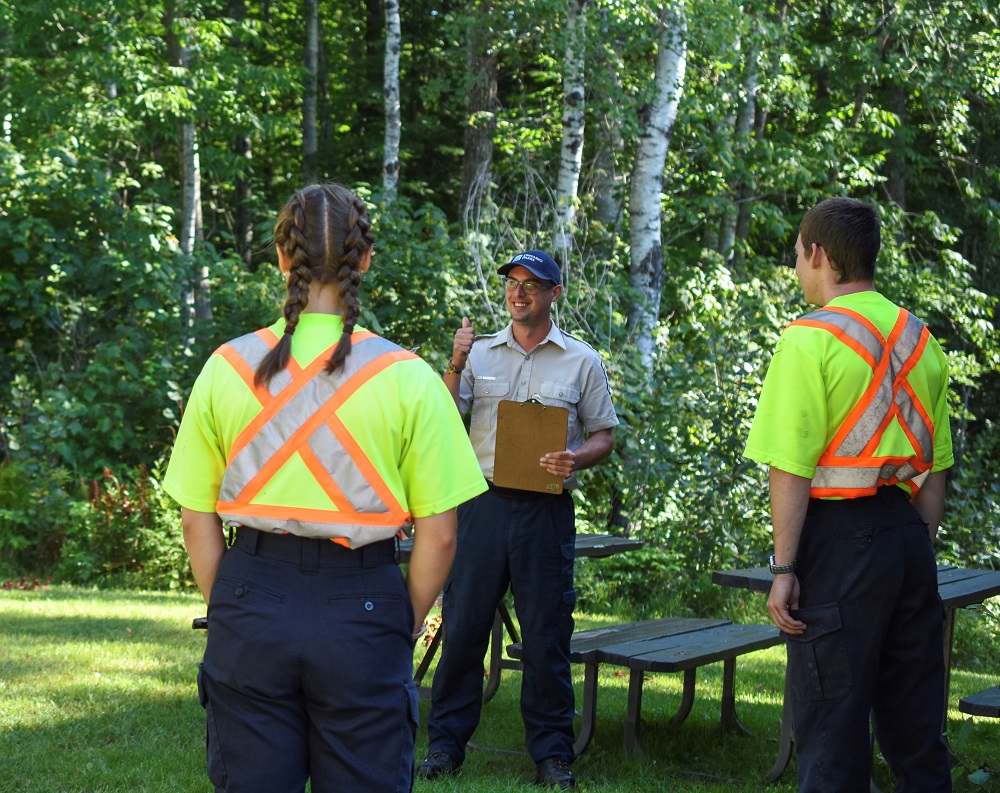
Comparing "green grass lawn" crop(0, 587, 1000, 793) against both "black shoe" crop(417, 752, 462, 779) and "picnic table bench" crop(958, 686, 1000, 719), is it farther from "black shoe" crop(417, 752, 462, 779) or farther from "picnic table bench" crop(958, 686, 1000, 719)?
"picnic table bench" crop(958, 686, 1000, 719)

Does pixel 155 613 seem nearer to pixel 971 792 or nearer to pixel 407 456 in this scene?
pixel 971 792

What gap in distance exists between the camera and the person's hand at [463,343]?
4.73 m

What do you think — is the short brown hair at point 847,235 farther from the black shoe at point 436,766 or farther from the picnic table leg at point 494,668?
the picnic table leg at point 494,668

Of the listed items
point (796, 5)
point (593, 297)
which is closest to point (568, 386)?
point (593, 297)

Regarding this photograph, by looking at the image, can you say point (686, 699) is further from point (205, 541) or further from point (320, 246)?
point (320, 246)

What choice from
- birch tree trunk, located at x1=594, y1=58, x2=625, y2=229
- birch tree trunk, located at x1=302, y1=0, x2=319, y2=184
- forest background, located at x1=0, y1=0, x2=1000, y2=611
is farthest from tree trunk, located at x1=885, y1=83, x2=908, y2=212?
birch tree trunk, located at x1=302, y1=0, x2=319, y2=184

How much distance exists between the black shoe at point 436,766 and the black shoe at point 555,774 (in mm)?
366

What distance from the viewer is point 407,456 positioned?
2672 mm

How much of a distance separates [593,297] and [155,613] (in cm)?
489

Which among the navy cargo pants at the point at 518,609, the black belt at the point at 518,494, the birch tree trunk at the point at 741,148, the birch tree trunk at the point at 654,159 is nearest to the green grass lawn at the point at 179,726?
the navy cargo pants at the point at 518,609

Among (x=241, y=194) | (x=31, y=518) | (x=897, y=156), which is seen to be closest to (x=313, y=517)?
(x=31, y=518)

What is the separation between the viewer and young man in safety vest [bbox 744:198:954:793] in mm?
3312

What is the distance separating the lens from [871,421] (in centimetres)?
339

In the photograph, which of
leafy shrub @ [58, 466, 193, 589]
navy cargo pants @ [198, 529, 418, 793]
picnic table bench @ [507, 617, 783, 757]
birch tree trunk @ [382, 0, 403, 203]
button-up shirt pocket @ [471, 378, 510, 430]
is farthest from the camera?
birch tree trunk @ [382, 0, 403, 203]
